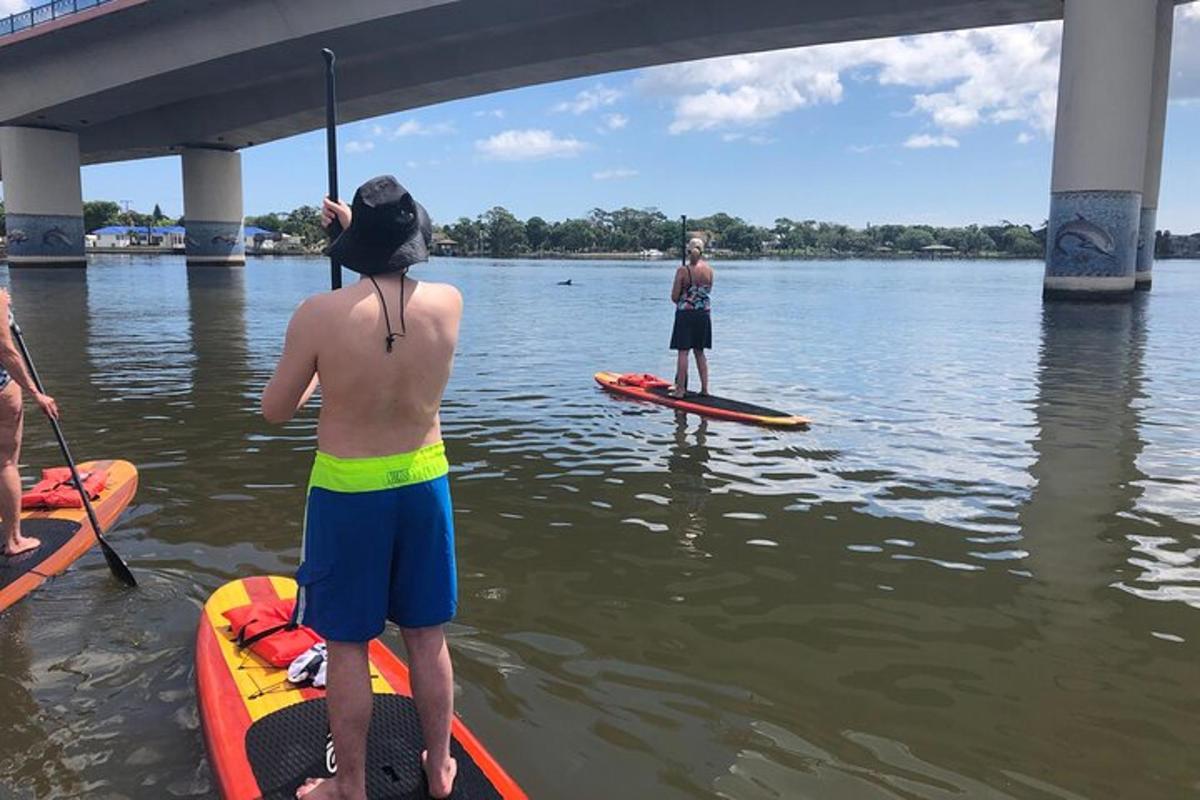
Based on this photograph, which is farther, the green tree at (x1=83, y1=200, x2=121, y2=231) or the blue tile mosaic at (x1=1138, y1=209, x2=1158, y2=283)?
the green tree at (x1=83, y1=200, x2=121, y2=231)

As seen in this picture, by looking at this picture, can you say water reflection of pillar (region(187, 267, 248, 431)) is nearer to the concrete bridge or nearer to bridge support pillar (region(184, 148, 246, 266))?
the concrete bridge

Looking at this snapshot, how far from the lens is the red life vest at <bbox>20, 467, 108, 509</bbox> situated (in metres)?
6.31

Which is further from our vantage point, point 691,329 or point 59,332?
point 59,332

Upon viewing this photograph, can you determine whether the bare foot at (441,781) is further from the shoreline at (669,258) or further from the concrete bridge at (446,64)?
the shoreline at (669,258)

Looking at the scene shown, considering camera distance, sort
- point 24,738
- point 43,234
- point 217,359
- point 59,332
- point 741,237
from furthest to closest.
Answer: point 741,237 < point 43,234 < point 59,332 < point 217,359 < point 24,738

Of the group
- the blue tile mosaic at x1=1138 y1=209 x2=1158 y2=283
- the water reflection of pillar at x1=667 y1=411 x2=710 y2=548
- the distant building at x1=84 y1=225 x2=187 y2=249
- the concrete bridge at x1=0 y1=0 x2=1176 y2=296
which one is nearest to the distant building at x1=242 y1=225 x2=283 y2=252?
the distant building at x1=84 y1=225 x2=187 y2=249

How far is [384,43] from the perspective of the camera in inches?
1505

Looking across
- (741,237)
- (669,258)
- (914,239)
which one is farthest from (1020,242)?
(669,258)

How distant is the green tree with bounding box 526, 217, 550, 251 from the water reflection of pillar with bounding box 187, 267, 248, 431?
477ft

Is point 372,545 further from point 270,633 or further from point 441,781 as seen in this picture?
point 270,633

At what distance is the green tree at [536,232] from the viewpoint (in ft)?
580

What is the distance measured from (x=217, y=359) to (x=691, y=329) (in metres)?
9.67

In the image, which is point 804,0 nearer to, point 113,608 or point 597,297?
point 597,297

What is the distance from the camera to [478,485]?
786cm
